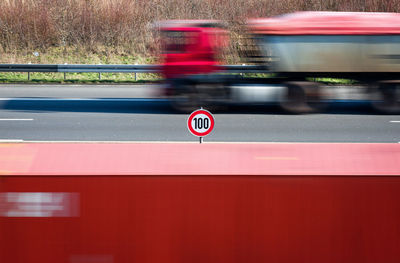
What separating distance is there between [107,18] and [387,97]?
54.3 feet

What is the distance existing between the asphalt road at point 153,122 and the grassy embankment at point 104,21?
9.06m

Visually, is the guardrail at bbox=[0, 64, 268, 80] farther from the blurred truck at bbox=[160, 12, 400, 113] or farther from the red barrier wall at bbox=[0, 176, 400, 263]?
the red barrier wall at bbox=[0, 176, 400, 263]

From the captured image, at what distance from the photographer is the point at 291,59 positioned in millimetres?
13109

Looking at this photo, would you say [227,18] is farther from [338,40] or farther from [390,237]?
[390,237]

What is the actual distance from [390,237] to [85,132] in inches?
346

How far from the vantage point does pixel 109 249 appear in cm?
319

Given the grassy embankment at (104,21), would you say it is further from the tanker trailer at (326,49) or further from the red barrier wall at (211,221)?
the red barrier wall at (211,221)

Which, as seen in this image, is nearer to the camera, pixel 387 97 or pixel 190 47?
pixel 190 47

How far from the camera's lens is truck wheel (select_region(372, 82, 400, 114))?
1353 cm

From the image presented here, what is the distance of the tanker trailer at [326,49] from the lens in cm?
1291

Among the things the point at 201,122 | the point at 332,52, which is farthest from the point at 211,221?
the point at 332,52

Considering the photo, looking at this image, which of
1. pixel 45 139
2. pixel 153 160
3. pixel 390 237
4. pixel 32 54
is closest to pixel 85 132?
pixel 45 139

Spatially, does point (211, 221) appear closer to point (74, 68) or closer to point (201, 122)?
point (201, 122)

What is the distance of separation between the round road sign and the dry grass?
17225 mm
